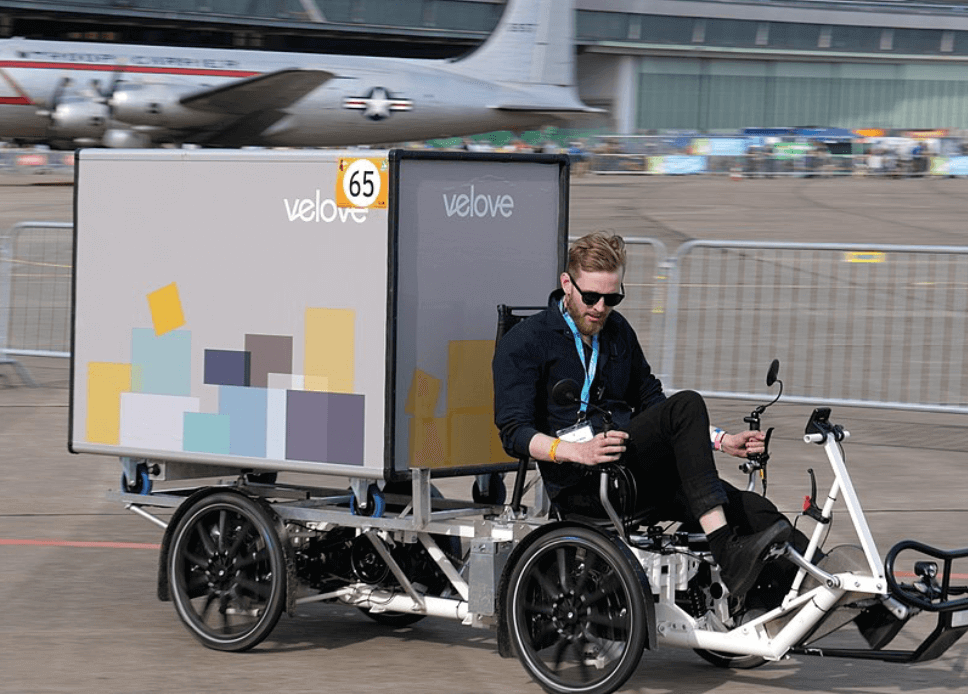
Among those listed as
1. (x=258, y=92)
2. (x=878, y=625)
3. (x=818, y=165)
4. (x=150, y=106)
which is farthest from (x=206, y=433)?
(x=818, y=165)

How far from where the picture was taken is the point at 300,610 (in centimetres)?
673

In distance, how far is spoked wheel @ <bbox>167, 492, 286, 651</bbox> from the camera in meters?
5.85

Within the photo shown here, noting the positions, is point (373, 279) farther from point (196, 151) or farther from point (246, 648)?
point (246, 648)

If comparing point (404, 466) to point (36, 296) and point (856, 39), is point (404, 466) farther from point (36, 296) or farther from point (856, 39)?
point (856, 39)

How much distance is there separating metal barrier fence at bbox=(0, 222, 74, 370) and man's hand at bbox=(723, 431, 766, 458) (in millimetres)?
9070

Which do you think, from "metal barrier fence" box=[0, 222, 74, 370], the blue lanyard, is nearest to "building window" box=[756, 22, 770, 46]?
"metal barrier fence" box=[0, 222, 74, 370]

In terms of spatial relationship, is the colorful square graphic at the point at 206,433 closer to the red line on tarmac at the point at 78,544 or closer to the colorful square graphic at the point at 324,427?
the colorful square graphic at the point at 324,427

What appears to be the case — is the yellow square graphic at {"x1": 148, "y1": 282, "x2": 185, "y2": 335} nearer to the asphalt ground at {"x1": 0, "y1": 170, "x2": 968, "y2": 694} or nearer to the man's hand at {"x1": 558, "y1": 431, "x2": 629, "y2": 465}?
the asphalt ground at {"x1": 0, "y1": 170, "x2": 968, "y2": 694}

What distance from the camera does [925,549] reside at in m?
4.98

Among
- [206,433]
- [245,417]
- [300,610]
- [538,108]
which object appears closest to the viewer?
[245,417]

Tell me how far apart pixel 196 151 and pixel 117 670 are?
2045mm

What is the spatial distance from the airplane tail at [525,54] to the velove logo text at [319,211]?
4658cm

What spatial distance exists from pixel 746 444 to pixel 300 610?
2378 mm

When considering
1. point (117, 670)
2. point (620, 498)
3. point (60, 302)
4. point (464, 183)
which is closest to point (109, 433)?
point (117, 670)
